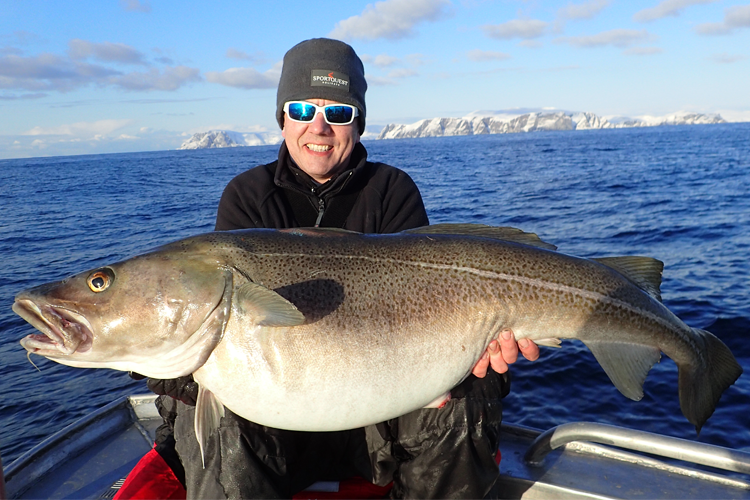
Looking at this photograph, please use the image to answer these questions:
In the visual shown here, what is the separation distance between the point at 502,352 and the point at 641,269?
113 cm

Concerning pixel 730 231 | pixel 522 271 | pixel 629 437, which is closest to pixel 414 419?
pixel 522 271

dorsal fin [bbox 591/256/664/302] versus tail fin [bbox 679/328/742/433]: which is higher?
dorsal fin [bbox 591/256/664/302]

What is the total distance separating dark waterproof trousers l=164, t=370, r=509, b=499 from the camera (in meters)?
2.96

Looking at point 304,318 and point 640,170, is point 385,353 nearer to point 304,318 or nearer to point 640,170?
point 304,318

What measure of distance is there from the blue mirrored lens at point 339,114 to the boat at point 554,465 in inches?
111

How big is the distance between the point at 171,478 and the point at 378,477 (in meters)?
1.35

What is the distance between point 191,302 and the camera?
102 inches

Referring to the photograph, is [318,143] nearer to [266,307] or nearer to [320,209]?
[320,209]

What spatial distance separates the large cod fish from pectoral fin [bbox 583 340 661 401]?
0.01 meters

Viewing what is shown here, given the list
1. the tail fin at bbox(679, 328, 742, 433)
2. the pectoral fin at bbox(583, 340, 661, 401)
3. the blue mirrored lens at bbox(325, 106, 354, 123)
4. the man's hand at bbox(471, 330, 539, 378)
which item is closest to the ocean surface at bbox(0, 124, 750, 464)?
the blue mirrored lens at bbox(325, 106, 354, 123)

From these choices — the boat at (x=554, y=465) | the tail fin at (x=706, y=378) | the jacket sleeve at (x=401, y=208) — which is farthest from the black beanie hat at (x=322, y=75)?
the tail fin at (x=706, y=378)

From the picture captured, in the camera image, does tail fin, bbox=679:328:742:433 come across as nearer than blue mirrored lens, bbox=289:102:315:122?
Yes

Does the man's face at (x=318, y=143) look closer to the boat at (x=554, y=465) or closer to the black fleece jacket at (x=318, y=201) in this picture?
the black fleece jacket at (x=318, y=201)

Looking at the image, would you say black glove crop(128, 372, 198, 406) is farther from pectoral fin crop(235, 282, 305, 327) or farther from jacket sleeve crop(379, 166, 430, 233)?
jacket sleeve crop(379, 166, 430, 233)
